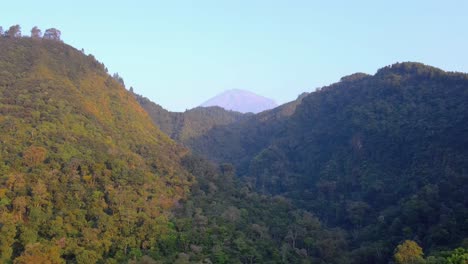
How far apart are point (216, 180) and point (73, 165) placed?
13322 millimetres

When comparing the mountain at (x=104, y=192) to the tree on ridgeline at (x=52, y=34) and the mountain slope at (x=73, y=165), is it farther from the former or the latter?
the tree on ridgeline at (x=52, y=34)

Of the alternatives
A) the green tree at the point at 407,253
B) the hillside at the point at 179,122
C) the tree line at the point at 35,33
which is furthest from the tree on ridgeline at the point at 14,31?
the green tree at the point at 407,253

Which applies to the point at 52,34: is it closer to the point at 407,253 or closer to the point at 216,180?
the point at 216,180

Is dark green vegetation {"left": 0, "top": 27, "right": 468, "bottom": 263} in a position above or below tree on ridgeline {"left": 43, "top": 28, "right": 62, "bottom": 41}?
below

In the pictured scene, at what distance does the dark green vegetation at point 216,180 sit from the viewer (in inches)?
953

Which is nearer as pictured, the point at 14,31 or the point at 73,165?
the point at 73,165

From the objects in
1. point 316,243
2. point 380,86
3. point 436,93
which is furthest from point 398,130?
point 316,243

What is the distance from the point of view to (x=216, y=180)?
38438 mm

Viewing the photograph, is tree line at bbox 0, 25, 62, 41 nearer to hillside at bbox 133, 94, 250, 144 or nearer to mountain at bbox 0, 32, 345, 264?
mountain at bbox 0, 32, 345, 264

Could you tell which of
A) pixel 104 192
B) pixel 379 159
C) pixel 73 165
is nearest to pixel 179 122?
pixel 379 159

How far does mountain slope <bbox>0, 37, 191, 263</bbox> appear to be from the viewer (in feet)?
75.5

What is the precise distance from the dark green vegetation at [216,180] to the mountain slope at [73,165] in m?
0.09

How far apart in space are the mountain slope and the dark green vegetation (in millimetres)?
94

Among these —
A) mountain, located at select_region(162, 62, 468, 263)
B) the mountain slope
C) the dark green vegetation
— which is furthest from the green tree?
the mountain slope
